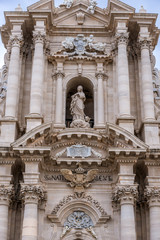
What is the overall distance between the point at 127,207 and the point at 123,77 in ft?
19.3

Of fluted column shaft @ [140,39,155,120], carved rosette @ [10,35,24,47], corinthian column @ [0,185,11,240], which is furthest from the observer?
carved rosette @ [10,35,24,47]

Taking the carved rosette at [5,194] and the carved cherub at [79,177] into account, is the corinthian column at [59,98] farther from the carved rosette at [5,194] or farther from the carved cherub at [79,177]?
the carved rosette at [5,194]

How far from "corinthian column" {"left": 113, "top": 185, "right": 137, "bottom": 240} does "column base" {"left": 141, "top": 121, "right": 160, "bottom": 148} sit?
7.03 feet

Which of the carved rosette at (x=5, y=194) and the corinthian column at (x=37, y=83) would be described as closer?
the carved rosette at (x=5, y=194)

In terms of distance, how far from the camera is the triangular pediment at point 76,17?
20906 millimetres

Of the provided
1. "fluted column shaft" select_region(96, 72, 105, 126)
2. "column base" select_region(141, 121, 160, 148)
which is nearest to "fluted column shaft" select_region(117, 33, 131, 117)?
"column base" select_region(141, 121, 160, 148)

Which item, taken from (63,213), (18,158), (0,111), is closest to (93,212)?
(63,213)

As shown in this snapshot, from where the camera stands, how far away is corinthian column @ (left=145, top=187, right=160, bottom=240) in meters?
15.2

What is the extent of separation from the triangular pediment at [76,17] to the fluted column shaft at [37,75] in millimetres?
1982

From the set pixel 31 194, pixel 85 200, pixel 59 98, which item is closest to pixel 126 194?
pixel 85 200

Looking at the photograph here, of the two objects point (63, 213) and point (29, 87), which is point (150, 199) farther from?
point (29, 87)

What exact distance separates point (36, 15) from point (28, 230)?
10110 millimetres

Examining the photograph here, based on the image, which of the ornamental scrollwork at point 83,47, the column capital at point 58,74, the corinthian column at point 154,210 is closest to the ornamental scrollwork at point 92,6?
the ornamental scrollwork at point 83,47

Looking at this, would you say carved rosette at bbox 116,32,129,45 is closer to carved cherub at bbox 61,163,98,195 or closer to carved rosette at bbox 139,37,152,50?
carved rosette at bbox 139,37,152,50
